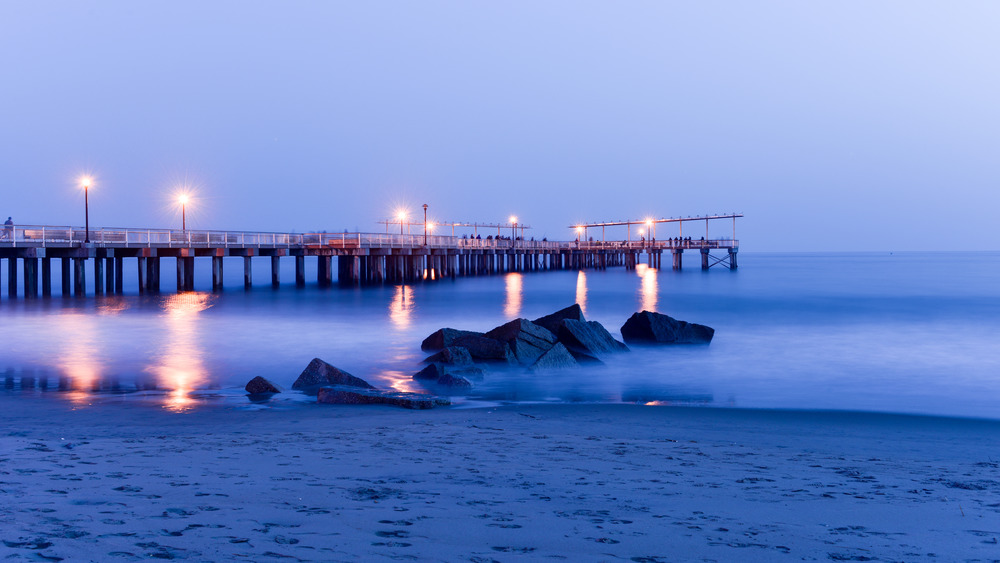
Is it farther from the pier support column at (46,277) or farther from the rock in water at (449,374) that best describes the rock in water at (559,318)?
the pier support column at (46,277)

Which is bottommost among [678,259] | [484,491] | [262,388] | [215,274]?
[262,388]

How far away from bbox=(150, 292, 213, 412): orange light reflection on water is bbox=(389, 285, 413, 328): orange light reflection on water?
570 cm

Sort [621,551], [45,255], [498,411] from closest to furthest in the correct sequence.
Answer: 1. [621,551]
2. [498,411]
3. [45,255]

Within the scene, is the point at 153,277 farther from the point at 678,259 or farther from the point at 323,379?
the point at 678,259

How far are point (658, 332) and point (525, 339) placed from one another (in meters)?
4.07

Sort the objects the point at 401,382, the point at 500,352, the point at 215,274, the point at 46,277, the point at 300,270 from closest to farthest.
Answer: the point at 401,382, the point at 500,352, the point at 46,277, the point at 215,274, the point at 300,270

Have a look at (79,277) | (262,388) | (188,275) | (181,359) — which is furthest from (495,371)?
(188,275)

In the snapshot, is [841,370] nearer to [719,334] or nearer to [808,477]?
[719,334]

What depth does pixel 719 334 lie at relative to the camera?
822 inches

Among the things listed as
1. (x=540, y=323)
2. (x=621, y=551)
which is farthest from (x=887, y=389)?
(x=621, y=551)

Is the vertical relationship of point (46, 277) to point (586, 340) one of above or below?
above

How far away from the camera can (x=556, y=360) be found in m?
13.7

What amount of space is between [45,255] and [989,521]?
1236 inches

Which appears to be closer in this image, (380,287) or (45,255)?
(45,255)
